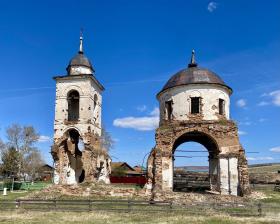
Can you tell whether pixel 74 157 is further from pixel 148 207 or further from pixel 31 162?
pixel 31 162

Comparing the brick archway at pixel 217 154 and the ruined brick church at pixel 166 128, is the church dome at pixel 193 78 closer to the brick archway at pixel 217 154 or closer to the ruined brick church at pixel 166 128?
the ruined brick church at pixel 166 128

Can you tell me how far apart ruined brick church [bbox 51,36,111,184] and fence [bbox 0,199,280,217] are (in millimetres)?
7468

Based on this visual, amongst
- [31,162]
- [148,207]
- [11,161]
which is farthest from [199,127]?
[31,162]

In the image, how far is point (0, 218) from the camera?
48.3 feet

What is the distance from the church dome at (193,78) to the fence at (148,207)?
30.8 ft

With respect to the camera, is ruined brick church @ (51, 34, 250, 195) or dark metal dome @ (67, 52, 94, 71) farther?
dark metal dome @ (67, 52, 94, 71)

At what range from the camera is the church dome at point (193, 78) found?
80.2 ft

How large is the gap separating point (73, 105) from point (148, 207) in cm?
1373

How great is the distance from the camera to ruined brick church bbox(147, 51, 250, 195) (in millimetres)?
22844

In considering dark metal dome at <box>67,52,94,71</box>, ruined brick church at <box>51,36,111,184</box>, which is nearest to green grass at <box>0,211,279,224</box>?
ruined brick church at <box>51,36,111,184</box>

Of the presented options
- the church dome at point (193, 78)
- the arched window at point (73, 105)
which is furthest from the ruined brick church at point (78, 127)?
the church dome at point (193, 78)

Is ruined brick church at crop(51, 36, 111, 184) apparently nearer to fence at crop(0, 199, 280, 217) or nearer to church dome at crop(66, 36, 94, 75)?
church dome at crop(66, 36, 94, 75)

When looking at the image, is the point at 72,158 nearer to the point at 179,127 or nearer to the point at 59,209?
the point at 179,127

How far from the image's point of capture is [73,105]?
28766 millimetres
